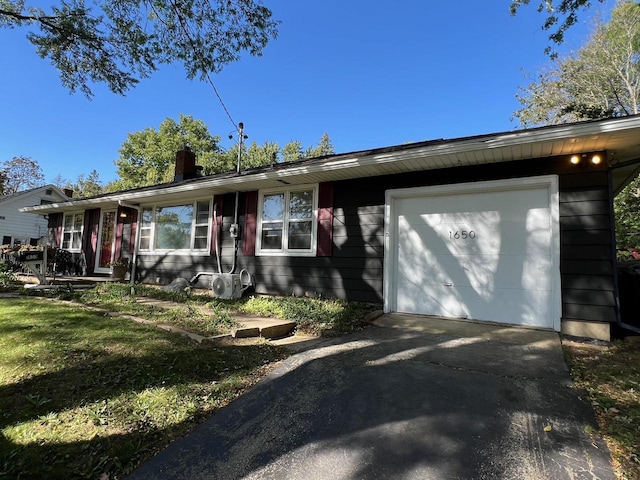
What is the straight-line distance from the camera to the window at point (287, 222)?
6828 millimetres

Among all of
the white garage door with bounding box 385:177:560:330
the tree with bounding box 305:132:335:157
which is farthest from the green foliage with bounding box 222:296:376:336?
the tree with bounding box 305:132:335:157

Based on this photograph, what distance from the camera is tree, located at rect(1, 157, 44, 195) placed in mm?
33656

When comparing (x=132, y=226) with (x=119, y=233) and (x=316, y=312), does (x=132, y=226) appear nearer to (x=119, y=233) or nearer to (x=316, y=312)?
(x=119, y=233)

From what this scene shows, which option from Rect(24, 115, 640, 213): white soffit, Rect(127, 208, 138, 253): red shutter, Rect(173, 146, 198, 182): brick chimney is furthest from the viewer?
Rect(173, 146, 198, 182): brick chimney

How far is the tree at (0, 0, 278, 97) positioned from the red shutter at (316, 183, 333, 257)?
2.99 metres

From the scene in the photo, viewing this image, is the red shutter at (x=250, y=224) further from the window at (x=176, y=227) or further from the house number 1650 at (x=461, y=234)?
the house number 1650 at (x=461, y=234)

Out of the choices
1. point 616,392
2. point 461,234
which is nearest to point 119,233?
point 461,234

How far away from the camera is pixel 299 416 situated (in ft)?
7.99

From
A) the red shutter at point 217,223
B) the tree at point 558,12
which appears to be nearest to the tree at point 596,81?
the tree at point 558,12

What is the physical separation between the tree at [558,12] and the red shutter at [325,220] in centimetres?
525

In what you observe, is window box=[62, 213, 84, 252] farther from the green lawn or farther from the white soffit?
the green lawn

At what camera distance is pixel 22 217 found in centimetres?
2144

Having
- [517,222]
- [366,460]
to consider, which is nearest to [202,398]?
[366,460]

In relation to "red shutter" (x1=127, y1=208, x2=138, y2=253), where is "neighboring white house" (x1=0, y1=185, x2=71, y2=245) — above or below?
above
